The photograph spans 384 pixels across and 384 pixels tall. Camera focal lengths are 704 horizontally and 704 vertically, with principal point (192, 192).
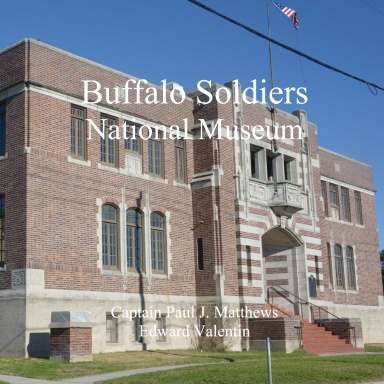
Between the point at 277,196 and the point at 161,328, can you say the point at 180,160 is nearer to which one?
the point at 277,196

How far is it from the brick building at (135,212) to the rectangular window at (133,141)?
0.08 meters

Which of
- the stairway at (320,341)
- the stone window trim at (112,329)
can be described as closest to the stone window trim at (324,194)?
the stairway at (320,341)

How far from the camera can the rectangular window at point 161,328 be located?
26.0m

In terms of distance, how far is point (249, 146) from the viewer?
1170 inches

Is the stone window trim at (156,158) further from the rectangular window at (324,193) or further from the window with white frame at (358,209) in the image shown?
the window with white frame at (358,209)

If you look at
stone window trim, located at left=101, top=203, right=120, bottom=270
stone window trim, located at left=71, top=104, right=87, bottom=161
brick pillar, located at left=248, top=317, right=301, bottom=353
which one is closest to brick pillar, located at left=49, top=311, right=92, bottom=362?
stone window trim, located at left=101, top=203, right=120, bottom=270

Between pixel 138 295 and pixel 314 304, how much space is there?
9.33 metres

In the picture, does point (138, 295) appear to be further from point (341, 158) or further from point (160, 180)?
point (341, 158)

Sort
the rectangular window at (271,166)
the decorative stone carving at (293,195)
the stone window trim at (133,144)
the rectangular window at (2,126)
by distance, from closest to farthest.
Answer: the rectangular window at (2,126)
the stone window trim at (133,144)
the decorative stone carving at (293,195)
the rectangular window at (271,166)

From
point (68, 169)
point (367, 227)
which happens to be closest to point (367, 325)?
point (367, 227)

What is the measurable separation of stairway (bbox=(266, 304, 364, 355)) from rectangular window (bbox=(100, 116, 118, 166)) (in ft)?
29.8

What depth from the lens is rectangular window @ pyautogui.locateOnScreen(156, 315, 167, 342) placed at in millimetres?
26047

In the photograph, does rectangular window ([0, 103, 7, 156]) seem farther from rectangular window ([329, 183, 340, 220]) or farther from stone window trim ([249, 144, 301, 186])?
rectangular window ([329, 183, 340, 220])

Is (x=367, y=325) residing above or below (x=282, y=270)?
below
